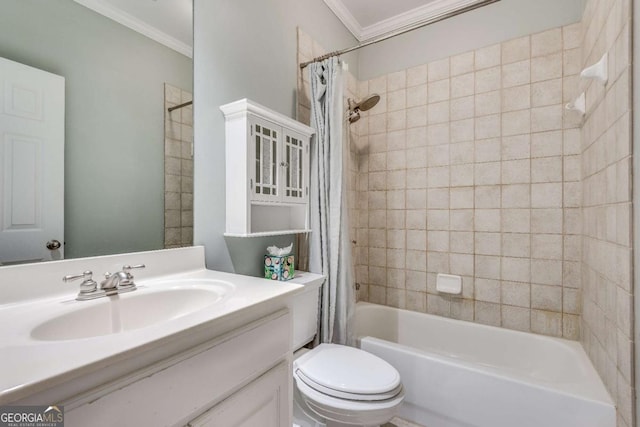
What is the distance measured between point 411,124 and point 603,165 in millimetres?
1139

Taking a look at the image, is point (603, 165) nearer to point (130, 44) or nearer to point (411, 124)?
point (411, 124)

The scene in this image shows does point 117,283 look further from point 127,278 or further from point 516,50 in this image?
point 516,50

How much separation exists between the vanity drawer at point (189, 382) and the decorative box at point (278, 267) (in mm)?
557

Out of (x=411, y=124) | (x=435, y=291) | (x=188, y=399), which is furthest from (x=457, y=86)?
(x=188, y=399)

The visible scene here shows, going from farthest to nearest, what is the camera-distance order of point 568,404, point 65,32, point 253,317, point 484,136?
point 484,136 → point 568,404 → point 65,32 → point 253,317

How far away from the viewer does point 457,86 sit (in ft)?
6.54

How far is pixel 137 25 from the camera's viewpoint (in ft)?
Result: 3.51

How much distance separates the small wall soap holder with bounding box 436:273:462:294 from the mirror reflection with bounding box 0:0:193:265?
5.34 feet

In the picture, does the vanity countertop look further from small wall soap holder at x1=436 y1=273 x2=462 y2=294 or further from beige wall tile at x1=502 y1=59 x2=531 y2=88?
beige wall tile at x1=502 y1=59 x2=531 y2=88

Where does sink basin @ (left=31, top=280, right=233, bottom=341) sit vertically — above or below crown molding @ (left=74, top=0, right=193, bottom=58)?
below

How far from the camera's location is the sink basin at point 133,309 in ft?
2.38

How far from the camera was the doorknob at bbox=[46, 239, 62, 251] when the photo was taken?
2.85 ft

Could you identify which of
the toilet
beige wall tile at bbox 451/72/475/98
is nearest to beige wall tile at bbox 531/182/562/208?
beige wall tile at bbox 451/72/475/98

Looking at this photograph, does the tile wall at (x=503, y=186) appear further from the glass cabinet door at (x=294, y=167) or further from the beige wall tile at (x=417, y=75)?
the glass cabinet door at (x=294, y=167)
